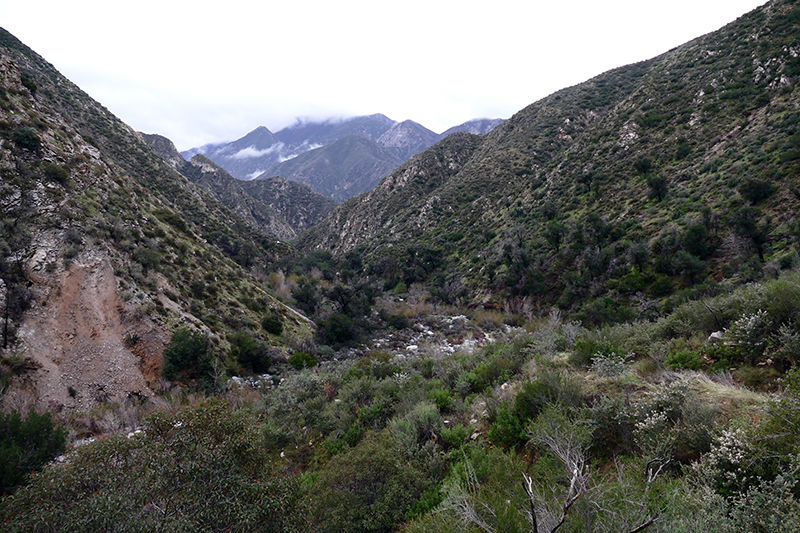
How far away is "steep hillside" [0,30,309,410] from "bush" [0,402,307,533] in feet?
27.5

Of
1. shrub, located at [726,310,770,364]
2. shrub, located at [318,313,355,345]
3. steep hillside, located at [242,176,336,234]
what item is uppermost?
steep hillside, located at [242,176,336,234]

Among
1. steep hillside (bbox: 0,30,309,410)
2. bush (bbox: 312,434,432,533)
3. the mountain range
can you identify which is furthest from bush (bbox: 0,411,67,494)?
bush (bbox: 312,434,432,533)

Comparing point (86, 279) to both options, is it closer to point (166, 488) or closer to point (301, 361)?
point (301, 361)

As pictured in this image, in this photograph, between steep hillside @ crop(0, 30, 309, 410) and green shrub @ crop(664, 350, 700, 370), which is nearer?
green shrub @ crop(664, 350, 700, 370)

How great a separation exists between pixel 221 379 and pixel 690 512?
44.8 feet

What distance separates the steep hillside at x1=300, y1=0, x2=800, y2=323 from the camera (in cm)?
1462

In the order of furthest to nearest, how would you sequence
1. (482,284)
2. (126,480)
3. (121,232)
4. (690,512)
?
1. (482,284)
2. (121,232)
3. (126,480)
4. (690,512)

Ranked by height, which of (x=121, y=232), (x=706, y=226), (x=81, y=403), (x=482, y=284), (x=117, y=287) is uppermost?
(x=121, y=232)

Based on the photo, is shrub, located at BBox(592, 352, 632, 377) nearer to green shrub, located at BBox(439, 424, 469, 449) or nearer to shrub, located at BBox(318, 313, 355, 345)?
green shrub, located at BBox(439, 424, 469, 449)

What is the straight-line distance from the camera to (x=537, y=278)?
73.2 feet

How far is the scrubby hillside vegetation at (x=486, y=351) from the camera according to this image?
3.40 m

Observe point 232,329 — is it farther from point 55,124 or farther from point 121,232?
point 55,124

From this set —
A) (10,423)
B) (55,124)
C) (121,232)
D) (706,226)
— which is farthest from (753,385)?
(55,124)

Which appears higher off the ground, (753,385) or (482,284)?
(753,385)
